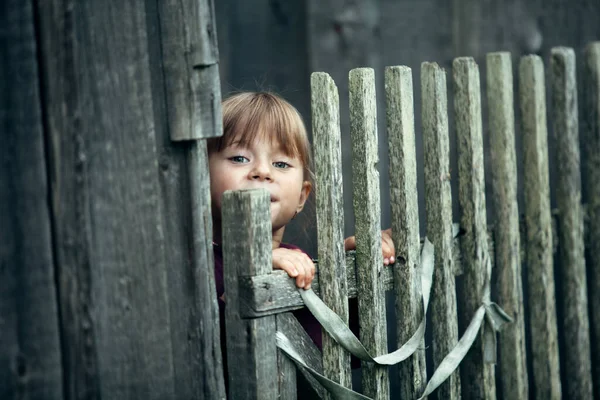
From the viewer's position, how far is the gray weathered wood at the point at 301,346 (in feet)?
7.19

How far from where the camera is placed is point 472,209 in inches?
108

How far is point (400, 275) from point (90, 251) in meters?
1.10

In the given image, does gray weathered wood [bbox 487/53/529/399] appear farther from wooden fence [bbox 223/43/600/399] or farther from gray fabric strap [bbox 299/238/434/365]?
gray fabric strap [bbox 299/238/434/365]

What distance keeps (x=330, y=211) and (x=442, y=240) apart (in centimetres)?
55

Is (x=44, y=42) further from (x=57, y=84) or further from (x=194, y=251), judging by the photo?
(x=194, y=251)

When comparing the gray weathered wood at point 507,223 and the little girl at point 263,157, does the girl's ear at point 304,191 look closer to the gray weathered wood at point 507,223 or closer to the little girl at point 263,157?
the little girl at point 263,157

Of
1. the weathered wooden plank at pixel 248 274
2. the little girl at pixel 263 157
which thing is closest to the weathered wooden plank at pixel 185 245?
the weathered wooden plank at pixel 248 274

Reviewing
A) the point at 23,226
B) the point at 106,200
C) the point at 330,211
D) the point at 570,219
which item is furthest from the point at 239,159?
the point at 570,219

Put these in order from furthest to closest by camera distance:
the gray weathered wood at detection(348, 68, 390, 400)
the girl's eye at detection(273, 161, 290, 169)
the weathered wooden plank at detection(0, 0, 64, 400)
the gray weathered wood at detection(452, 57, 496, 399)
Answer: the gray weathered wood at detection(452, 57, 496, 399), the girl's eye at detection(273, 161, 290, 169), the gray weathered wood at detection(348, 68, 390, 400), the weathered wooden plank at detection(0, 0, 64, 400)

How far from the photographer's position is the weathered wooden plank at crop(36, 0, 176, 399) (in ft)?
5.65

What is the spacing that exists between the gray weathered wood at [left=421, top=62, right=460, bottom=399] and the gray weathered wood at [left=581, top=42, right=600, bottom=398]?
0.88 m

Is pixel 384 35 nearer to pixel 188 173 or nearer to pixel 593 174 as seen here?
pixel 593 174

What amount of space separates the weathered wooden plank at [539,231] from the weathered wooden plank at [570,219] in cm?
14

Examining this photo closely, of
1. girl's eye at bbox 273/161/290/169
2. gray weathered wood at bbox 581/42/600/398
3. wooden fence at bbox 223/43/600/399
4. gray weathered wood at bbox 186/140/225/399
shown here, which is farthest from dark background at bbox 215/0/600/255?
gray weathered wood at bbox 186/140/225/399
